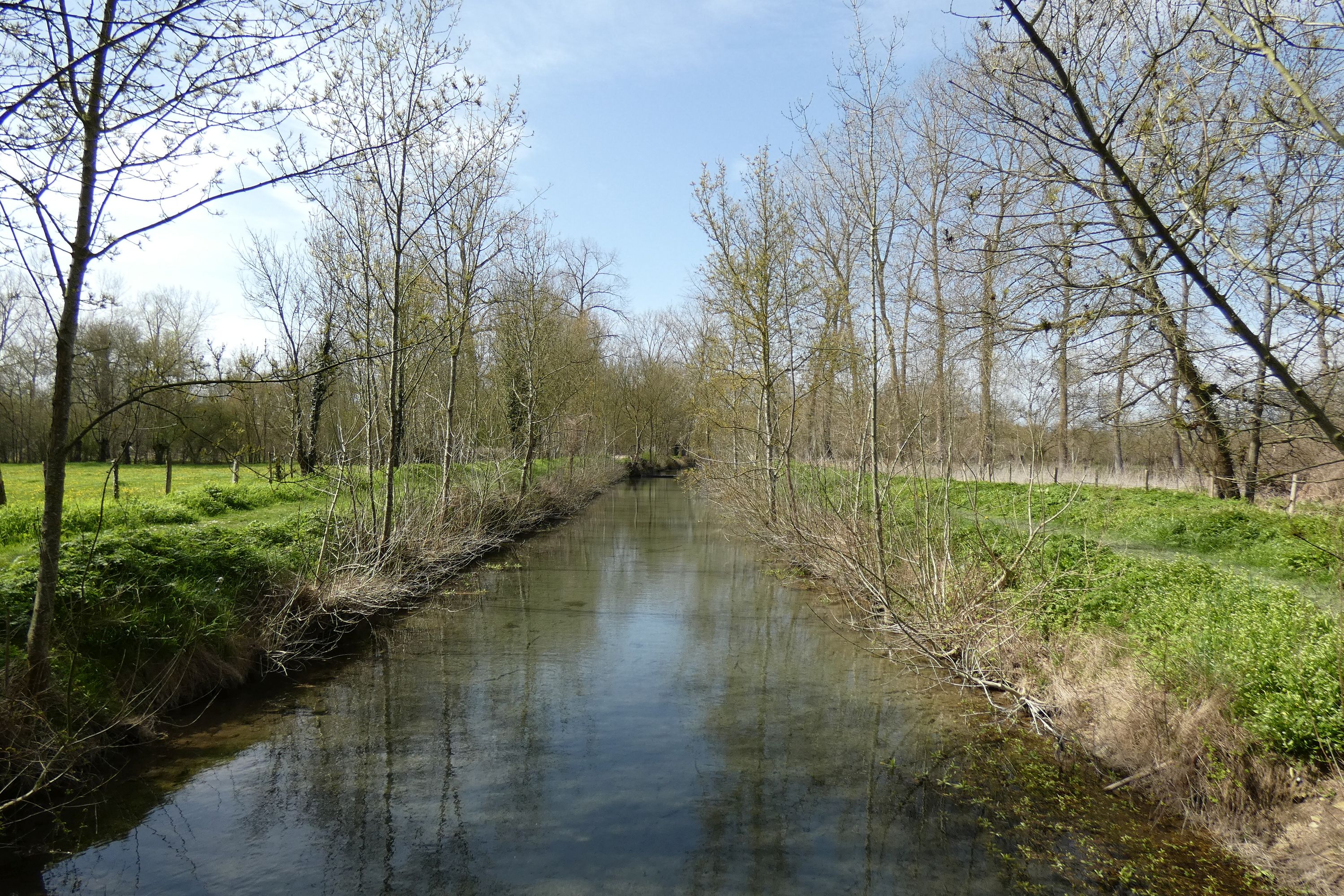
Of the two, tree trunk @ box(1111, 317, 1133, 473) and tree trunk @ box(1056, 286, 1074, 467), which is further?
tree trunk @ box(1056, 286, 1074, 467)

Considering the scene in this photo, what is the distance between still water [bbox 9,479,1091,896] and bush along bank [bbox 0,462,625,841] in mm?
426

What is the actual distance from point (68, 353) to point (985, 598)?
314 inches

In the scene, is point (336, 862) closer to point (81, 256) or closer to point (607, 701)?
point (607, 701)

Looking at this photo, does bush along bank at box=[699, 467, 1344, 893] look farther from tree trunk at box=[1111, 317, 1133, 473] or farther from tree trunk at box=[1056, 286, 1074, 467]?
tree trunk at box=[1111, 317, 1133, 473]

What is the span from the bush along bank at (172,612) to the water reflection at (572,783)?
0.61 m

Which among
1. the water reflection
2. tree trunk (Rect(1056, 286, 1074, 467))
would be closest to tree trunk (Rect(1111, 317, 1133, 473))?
tree trunk (Rect(1056, 286, 1074, 467))

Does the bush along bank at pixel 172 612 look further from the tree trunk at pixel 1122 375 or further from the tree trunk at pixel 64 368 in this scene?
the tree trunk at pixel 1122 375

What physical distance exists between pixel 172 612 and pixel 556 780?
385cm

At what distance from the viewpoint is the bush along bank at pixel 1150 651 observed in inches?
171

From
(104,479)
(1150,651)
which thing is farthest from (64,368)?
(1150,651)

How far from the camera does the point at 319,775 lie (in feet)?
18.4

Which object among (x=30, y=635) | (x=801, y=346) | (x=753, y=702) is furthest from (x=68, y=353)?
(x=801, y=346)

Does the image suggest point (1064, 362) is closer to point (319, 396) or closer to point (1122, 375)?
point (1122, 375)

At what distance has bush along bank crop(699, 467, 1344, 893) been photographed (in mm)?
4352
